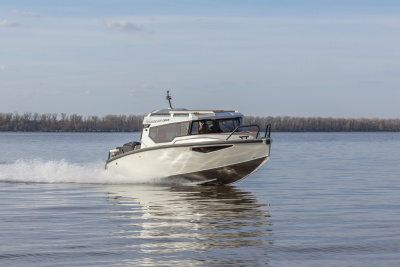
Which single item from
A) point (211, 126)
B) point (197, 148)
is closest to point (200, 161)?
point (197, 148)

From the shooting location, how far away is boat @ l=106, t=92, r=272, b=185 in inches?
825

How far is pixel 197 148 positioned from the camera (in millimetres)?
21141

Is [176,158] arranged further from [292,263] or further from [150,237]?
[292,263]

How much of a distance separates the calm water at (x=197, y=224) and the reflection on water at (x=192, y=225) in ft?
0.06

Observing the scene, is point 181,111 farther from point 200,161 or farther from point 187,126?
point 200,161

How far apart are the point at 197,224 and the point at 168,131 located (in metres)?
7.95

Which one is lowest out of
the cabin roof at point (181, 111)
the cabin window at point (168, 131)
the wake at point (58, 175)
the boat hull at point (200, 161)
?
the wake at point (58, 175)

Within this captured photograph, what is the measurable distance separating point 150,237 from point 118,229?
120 centimetres

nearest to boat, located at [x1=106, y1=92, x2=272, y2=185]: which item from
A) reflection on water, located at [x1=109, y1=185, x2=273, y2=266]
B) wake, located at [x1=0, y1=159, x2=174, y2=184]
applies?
reflection on water, located at [x1=109, y1=185, x2=273, y2=266]

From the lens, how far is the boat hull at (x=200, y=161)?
68.5 ft

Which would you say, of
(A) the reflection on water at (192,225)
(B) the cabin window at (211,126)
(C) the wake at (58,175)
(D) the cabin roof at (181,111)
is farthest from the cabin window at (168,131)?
(C) the wake at (58,175)

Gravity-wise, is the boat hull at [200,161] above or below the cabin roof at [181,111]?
below

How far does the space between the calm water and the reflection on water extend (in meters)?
0.02

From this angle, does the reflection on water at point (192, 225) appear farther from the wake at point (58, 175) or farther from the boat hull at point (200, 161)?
the wake at point (58, 175)
